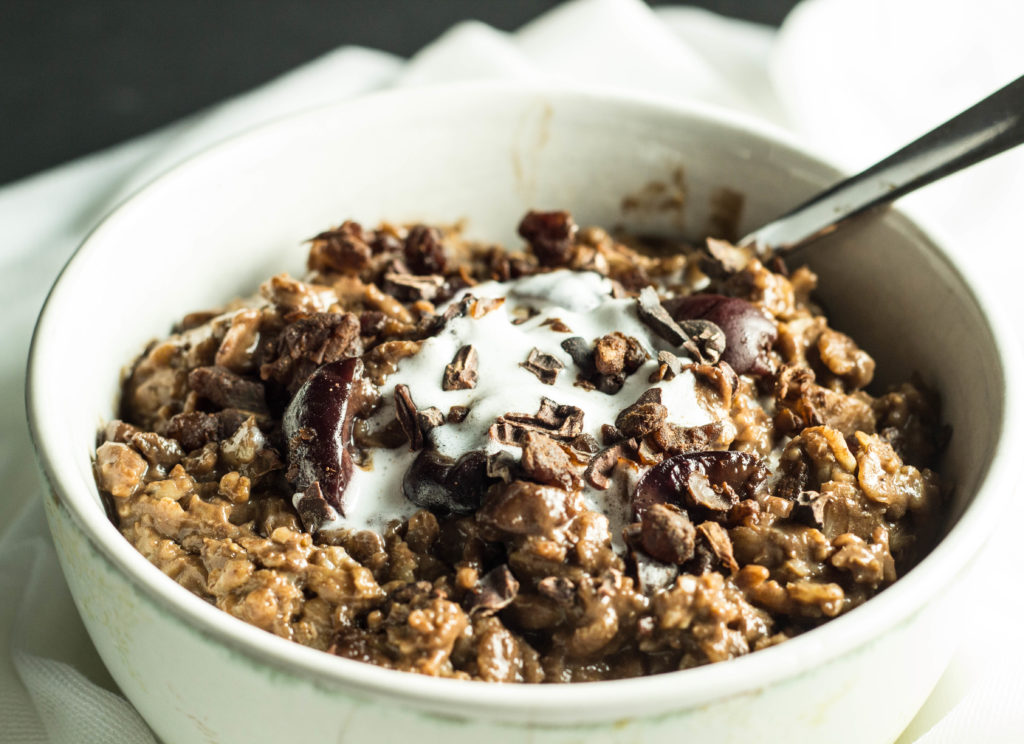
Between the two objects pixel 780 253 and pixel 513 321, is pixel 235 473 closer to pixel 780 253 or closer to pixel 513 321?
pixel 513 321

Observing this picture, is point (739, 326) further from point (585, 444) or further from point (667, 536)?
point (667, 536)

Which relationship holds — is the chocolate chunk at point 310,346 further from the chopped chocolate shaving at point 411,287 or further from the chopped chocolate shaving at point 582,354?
the chopped chocolate shaving at point 582,354

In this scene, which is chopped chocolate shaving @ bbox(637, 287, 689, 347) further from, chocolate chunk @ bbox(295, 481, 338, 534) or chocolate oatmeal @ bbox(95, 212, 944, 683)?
chocolate chunk @ bbox(295, 481, 338, 534)

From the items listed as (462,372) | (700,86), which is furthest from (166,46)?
(462,372)

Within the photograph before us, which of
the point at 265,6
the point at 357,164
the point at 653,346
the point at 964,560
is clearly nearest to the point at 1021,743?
the point at 964,560

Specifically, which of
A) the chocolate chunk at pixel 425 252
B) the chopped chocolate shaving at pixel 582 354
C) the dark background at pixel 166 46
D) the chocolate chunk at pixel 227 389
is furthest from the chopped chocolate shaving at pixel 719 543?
the dark background at pixel 166 46
